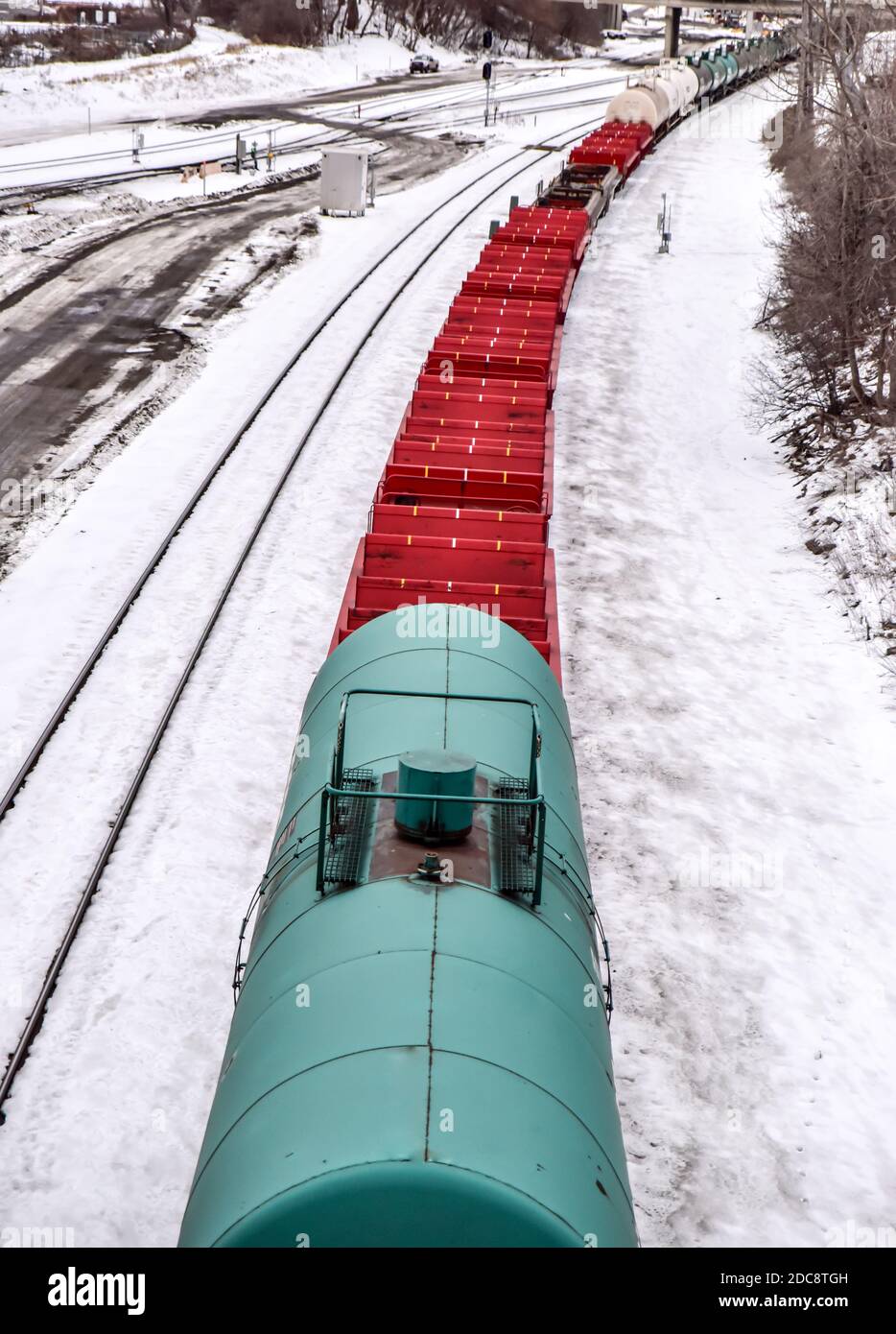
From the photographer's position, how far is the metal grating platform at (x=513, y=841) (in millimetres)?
6836

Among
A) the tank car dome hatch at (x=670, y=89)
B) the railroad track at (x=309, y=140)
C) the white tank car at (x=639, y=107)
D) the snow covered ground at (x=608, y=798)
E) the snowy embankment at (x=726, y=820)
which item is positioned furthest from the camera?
the tank car dome hatch at (x=670, y=89)

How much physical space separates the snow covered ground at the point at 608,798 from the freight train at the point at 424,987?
272cm

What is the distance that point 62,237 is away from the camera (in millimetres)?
35062

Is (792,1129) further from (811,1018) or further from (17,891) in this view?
(17,891)

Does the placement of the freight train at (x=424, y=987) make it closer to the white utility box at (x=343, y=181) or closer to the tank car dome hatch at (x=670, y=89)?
the white utility box at (x=343, y=181)

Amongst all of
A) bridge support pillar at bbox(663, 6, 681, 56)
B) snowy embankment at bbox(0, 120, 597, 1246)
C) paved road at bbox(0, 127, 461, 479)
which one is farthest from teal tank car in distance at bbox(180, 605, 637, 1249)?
bridge support pillar at bbox(663, 6, 681, 56)

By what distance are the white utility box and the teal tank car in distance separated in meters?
33.0

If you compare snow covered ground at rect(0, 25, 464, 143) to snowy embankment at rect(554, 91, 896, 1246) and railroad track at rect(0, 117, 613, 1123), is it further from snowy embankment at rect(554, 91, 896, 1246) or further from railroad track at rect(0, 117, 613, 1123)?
snowy embankment at rect(554, 91, 896, 1246)

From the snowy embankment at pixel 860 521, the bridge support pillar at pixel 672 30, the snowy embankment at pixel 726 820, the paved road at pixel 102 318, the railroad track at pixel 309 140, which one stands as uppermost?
the bridge support pillar at pixel 672 30

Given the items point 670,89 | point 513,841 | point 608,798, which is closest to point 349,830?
point 513,841

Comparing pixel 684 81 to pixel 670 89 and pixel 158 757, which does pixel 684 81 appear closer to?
pixel 670 89

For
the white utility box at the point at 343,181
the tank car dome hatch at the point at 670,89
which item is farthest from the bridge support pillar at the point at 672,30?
the white utility box at the point at 343,181

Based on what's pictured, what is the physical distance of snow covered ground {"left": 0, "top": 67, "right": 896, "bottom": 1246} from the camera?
365 inches
